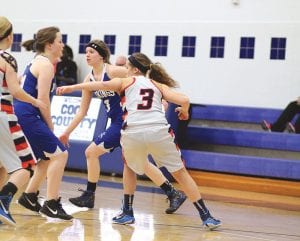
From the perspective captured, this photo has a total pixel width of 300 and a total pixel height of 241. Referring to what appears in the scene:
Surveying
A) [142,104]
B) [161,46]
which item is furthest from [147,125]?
[161,46]

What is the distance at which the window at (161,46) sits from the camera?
36.2 ft

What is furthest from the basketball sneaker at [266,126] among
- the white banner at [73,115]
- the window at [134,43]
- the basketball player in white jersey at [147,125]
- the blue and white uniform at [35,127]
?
the blue and white uniform at [35,127]

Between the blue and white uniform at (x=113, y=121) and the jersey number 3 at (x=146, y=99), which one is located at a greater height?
the jersey number 3 at (x=146, y=99)

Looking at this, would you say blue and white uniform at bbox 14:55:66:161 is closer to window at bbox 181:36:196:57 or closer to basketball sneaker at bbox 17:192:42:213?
basketball sneaker at bbox 17:192:42:213

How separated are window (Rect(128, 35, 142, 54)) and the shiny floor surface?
4.51 meters

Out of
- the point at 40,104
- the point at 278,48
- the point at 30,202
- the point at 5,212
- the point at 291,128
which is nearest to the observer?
the point at 5,212

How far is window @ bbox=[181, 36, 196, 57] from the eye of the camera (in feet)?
35.5

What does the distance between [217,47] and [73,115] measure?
284 centimetres

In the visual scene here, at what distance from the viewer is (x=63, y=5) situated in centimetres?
1203

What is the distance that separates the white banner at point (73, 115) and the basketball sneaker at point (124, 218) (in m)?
4.34

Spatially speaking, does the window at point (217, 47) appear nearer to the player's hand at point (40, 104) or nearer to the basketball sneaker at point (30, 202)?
the basketball sneaker at point (30, 202)

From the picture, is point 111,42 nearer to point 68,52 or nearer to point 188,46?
point 68,52

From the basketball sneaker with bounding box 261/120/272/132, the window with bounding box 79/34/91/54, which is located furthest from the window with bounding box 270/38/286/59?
the window with bounding box 79/34/91/54

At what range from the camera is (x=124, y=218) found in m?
5.27
